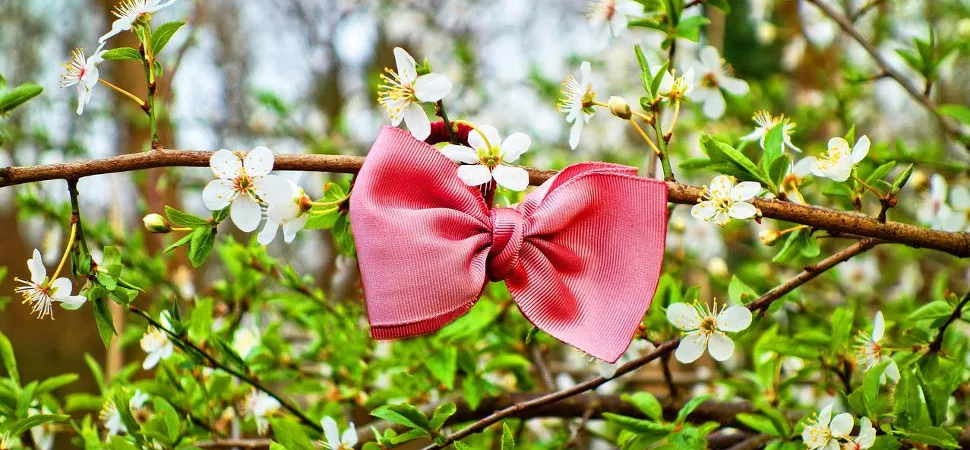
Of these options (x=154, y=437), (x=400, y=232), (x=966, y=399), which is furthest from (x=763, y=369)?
(x=154, y=437)

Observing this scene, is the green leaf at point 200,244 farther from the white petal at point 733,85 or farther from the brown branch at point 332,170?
the white petal at point 733,85

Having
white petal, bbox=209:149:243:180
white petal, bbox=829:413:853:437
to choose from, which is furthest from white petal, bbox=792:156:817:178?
white petal, bbox=209:149:243:180

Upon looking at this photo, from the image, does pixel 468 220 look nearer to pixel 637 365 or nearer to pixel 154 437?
pixel 637 365

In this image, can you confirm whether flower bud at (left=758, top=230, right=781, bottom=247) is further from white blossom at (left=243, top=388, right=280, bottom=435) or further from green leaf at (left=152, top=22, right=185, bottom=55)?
white blossom at (left=243, top=388, right=280, bottom=435)

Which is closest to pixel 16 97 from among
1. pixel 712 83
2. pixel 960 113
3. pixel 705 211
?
pixel 705 211

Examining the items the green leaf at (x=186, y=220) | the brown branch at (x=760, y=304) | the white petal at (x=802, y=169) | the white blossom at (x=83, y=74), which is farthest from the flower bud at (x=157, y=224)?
the white petal at (x=802, y=169)

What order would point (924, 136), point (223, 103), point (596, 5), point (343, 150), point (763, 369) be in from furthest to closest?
point (924, 136) → point (223, 103) → point (343, 150) → point (763, 369) → point (596, 5)

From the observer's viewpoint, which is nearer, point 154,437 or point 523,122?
point 154,437
